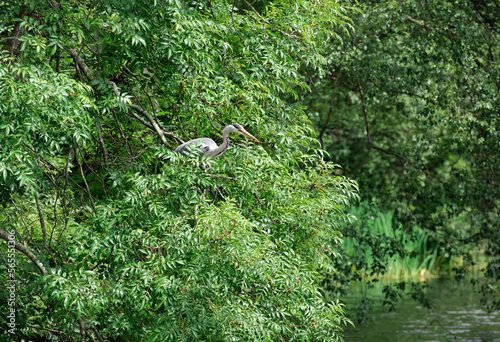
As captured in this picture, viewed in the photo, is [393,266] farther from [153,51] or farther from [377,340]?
[153,51]

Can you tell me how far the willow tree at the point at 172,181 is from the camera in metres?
3.89

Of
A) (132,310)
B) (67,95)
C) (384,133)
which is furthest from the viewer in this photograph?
(384,133)

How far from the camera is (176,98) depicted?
5.45 meters

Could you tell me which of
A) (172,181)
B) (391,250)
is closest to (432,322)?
(391,250)

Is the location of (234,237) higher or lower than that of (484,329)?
higher

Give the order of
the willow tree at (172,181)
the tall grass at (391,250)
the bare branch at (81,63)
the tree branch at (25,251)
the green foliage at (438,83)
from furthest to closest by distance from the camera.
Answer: the tall grass at (391,250), the green foliage at (438,83), the bare branch at (81,63), the tree branch at (25,251), the willow tree at (172,181)

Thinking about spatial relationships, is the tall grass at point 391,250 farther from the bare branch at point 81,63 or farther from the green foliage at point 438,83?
the bare branch at point 81,63

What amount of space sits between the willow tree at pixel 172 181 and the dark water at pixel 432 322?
5933mm

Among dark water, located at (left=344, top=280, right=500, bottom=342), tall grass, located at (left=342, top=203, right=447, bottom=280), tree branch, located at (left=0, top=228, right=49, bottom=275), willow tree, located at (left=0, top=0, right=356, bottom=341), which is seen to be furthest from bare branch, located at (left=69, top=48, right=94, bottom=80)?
dark water, located at (left=344, top=280, right=500, bottom=342)

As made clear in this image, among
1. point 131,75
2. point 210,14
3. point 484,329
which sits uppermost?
point 210,14

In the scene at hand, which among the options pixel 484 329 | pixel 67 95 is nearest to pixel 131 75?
pixel 67 95

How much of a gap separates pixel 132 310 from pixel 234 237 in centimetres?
109

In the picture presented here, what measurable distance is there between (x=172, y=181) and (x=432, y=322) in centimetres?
806

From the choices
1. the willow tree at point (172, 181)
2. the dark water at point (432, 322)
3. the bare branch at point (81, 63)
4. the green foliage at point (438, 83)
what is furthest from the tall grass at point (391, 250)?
the bare branch at point (81, 63)
